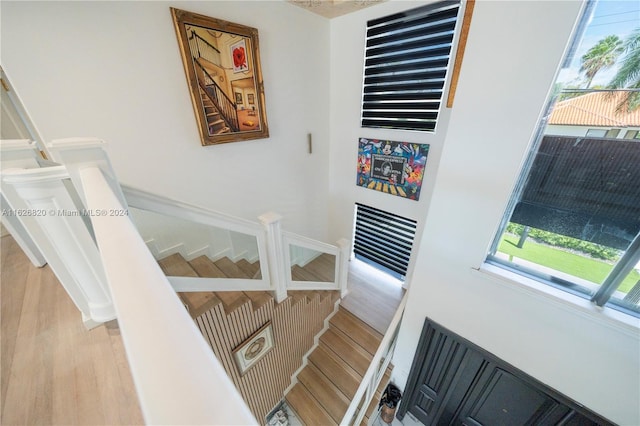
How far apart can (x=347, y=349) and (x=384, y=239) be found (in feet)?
5.27

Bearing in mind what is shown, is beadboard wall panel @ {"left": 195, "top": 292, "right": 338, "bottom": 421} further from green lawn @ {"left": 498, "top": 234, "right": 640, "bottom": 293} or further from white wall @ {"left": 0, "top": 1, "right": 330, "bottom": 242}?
green lawn @ {"left": 498, "top": 234, "right": 640, "bottom": 293}

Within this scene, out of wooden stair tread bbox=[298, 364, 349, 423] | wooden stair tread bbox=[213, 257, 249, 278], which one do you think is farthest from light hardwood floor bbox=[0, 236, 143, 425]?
wooden stair tread bbox=[298, 364, 349, 423]

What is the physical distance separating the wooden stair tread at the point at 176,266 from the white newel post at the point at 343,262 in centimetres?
143

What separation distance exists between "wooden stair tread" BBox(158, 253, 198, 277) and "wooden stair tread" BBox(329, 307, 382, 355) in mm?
1887

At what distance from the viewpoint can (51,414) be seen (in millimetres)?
898

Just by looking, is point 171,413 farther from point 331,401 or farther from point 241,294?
point 331,401

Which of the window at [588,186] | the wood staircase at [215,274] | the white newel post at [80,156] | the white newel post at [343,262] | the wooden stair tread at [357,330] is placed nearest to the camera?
the white newel post at [80,156]

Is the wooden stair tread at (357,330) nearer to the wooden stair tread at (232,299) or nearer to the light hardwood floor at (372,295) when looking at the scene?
the light hardwood floor at (372,295)

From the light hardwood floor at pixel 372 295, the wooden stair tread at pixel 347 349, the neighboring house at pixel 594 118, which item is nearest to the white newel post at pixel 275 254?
the wooden stair tread at pixel 347 349

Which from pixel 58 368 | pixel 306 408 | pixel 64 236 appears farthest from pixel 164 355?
pixel 306 408

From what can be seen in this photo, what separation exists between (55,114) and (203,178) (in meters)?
0.99

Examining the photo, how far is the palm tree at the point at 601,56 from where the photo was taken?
99cm

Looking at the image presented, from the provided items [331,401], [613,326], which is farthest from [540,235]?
[331,401]

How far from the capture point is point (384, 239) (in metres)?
3.44
